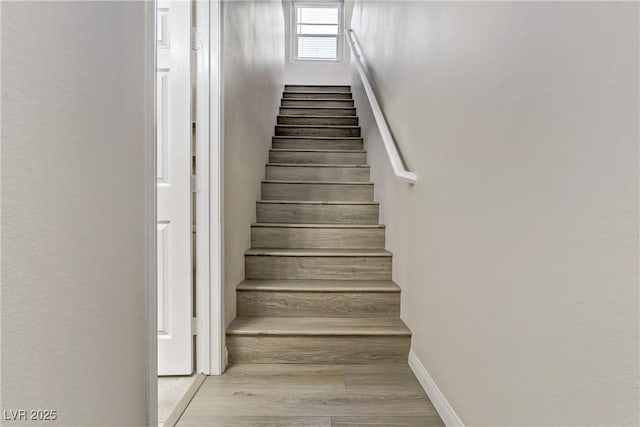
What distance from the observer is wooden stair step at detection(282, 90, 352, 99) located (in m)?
5.54

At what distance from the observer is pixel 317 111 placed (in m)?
5.11

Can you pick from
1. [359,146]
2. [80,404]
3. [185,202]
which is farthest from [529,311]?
[359,146]

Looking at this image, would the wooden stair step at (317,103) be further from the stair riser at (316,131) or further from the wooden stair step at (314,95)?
the stair riser at (316,131)

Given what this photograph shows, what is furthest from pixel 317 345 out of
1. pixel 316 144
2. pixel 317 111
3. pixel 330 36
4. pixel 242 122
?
pixel 330 36

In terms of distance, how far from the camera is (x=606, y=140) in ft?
2.73

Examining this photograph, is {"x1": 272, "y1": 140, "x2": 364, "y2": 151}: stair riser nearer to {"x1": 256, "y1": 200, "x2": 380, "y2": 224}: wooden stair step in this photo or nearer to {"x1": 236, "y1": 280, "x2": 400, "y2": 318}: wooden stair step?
{"x1": 256, "y1": 200, "x2": 380, "y2": 224}: wooden stair step

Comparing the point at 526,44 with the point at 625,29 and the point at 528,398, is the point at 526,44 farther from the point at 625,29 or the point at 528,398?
the point at 528,398

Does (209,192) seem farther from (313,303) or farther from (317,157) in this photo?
(317,157)

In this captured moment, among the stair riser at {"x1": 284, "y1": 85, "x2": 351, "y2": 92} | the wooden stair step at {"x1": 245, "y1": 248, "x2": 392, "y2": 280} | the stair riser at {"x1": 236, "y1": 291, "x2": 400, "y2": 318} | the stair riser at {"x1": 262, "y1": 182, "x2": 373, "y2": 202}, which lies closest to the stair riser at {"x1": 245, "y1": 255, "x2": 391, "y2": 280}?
the wooden stair step at {"x1": 245, "y1": 248, "x2": 392, "y2": 280}

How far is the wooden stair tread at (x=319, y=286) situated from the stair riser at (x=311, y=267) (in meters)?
0.05

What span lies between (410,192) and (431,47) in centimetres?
71

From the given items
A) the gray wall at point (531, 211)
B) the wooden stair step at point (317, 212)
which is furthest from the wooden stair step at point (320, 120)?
the gray wall at point (531, 211)

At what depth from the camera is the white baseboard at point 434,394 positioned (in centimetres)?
163

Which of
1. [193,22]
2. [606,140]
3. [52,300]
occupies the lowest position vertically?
[52,300]
